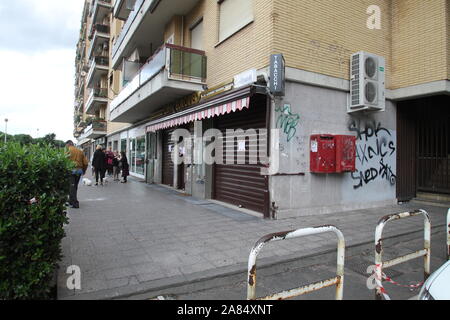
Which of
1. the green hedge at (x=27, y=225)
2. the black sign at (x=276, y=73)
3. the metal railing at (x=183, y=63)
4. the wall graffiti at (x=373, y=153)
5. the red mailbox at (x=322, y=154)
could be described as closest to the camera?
the green hedge at (x=27, y=225)

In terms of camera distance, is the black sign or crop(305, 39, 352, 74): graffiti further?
crop(305, 39, 352, 74): graffiti

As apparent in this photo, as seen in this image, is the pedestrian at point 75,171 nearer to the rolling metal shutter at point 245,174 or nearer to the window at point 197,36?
the rolling metal shutter at point 245,174

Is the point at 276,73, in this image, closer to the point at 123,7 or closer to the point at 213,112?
the point at 213,112

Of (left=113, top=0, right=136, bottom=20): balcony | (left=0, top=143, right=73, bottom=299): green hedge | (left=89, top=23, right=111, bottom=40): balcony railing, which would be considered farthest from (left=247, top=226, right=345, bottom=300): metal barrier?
(left=89, top=23, right=111, bottom=40): balcony railing

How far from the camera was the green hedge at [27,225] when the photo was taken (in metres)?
2.68

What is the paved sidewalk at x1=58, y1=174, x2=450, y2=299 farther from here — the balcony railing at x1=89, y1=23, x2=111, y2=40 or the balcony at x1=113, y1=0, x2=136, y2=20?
the balcony railing at x1=89, y1=23, x2=111, y2=40

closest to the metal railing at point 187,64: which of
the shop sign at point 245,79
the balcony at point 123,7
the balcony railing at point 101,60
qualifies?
the shop sign at point 245,79

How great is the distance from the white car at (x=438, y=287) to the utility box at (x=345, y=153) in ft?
16.0

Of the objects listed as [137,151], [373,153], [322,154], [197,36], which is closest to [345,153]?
[322,154]

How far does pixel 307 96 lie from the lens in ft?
23.5

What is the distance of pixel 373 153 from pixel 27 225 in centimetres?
850

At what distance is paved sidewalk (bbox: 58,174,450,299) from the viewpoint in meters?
3.48

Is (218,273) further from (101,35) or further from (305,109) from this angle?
(101,35)

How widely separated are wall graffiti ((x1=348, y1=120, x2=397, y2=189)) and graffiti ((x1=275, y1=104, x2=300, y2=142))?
200cm
